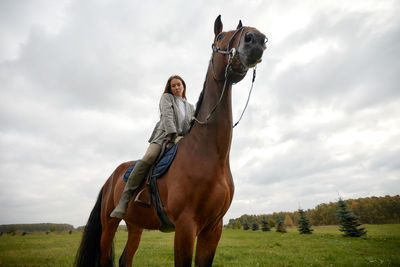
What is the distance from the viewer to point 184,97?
3.88m

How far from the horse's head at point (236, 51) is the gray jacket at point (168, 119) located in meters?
0.88

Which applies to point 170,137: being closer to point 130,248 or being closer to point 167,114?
point 167,114

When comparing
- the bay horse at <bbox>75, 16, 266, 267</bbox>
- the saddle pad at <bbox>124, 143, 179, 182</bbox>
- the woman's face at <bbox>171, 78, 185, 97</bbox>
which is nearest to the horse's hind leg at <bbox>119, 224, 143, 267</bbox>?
the bay horse at <bbox>75, 16, 266, 267</bbox>

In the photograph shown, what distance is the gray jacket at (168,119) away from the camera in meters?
3.01

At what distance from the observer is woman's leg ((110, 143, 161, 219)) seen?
123 inches

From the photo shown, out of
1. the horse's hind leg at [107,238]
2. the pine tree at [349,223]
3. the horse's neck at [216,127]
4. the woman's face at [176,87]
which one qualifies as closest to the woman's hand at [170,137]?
the horse's neck at [216,127]

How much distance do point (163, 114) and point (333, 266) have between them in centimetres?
856

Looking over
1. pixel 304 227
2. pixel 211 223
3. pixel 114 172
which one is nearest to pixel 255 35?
pixel 211 223

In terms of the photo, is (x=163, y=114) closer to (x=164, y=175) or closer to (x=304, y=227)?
(x=164, y=175)

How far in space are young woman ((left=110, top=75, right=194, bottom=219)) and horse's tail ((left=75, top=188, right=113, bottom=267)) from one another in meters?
1.79

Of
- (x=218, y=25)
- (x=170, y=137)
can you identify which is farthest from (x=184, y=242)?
(x=218, y=25)

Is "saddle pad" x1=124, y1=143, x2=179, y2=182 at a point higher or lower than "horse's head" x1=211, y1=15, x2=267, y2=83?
lower

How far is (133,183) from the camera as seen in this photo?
3.15m

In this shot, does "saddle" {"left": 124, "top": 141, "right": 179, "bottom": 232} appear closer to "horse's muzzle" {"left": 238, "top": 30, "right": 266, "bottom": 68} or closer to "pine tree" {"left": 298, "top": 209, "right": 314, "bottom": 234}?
"horse's muzzle" {"left": 238, "top": 30, "right": 266, "bottom": 68}
